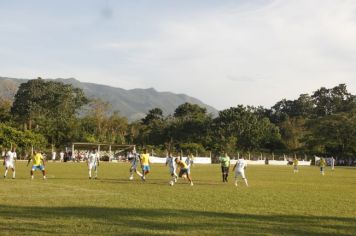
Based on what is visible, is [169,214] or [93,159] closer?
[169,214]

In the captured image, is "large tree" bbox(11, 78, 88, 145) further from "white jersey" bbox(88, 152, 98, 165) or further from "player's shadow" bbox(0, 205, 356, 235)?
"player's shadow" bbox(0, 205, 356, 235)

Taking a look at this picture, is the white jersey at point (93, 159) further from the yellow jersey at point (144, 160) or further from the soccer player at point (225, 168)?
the soccer player at point (225, 168)

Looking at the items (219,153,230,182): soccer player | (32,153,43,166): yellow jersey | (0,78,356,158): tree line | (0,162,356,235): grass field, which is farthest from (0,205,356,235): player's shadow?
(0,78,356,158): tree line

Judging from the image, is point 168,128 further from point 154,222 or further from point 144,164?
point 154,222

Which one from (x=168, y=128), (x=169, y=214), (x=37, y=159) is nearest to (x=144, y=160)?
(x=37, y=159)

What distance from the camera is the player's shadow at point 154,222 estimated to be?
36.7 ft

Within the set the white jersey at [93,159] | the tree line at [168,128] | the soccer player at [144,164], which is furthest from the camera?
the tree line at [168,128]

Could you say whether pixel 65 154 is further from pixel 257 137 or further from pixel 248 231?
pixel 248 231

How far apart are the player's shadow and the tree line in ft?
220

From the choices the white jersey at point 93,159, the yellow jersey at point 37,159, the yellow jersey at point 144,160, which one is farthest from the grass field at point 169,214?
the white jersey at point 93,159

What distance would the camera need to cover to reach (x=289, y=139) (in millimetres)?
115562

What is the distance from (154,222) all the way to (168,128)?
94.3m

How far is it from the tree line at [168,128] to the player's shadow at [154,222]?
220 ft

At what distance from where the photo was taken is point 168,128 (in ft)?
350
